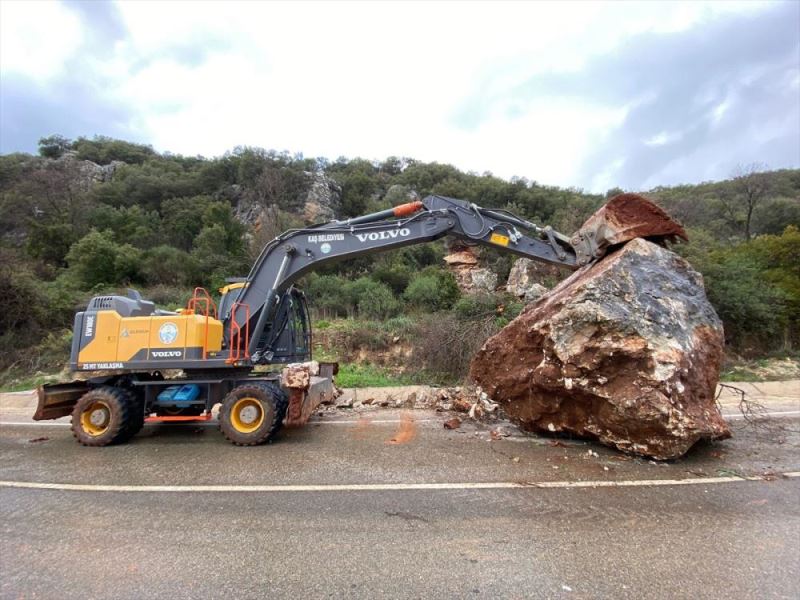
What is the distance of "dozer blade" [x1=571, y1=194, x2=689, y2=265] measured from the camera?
6.49 m

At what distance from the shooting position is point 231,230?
2955 centimetres

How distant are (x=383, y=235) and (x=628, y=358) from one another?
4.19m

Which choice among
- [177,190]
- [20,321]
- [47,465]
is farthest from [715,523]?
[177,190]

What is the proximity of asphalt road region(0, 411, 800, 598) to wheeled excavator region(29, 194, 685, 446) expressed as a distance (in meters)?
0.80

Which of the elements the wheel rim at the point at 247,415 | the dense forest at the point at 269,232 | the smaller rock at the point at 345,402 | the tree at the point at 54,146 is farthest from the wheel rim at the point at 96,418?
the tree at the point at 54,146

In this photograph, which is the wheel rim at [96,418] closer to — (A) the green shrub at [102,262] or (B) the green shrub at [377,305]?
(B) the green shrub at [377,305]

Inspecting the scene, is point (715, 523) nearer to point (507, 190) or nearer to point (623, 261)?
point (623, 261)

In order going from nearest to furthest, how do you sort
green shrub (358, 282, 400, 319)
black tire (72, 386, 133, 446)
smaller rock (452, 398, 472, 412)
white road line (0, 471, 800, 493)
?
white road line (0, 471, 800, 493), black tire (72, 386, 133, 446), smaller rock (452, 398, 472, 412), green shrub (358, 282, 400, 319)

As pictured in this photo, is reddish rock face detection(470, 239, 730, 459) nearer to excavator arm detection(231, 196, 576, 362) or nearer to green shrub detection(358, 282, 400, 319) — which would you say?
excavator arm detection(231, 196, 576, 362)

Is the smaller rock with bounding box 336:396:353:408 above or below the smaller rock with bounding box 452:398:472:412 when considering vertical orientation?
below

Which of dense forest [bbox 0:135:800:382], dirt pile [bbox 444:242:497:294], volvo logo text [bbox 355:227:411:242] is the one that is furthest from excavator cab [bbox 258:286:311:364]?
dirt pile [bbox 444:242:497:294]

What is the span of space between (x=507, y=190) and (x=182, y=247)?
27533 mm

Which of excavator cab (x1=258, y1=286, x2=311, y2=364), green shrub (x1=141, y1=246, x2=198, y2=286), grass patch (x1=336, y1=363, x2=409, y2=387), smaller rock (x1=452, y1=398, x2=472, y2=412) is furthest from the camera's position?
green shrub (x1=141, y1=246, x2=198, y2=286)

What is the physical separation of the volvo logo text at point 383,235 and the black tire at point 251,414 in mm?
2902
